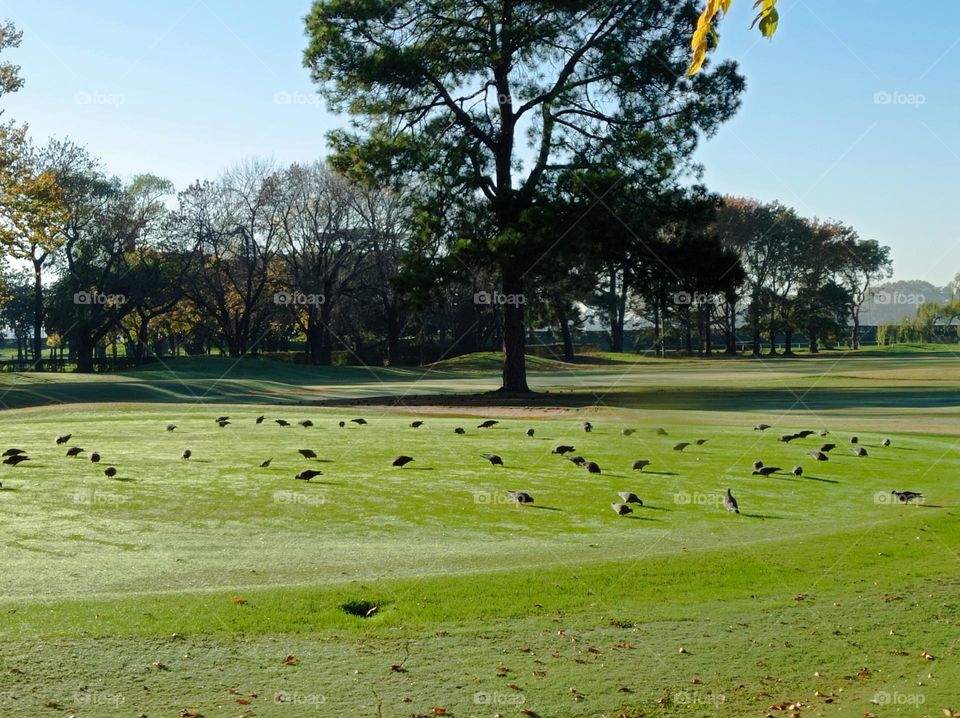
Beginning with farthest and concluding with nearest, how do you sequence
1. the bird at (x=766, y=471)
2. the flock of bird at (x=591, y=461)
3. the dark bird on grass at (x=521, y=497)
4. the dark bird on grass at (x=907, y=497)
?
the bird at (x=766, y=471)
the dark bird on grass at (x=907, y=497)
the flock of bird at (x=591, y=461)
the dark bird on grass at (x=521, y=497)

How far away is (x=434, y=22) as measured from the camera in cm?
4253

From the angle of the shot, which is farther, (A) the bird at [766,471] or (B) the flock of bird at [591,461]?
(A) the bird at [766,471]

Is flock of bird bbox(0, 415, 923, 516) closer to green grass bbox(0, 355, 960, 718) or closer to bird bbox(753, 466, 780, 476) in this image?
bird bbox(753, 466, 780, 476)

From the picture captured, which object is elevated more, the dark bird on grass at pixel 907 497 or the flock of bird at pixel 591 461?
the flock of bird at pixel 591 461

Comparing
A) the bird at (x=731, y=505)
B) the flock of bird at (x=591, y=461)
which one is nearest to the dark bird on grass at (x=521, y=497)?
the flock of bird at (x=591, y=461)

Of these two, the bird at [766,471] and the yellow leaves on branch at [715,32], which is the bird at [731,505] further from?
the yellow leaves on branch at [715,32]

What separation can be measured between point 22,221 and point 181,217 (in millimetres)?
35537

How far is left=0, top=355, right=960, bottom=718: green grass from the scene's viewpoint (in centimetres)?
671

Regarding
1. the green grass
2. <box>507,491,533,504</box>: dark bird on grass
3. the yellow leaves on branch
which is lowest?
the green grass

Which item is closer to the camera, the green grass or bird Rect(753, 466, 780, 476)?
the green grass

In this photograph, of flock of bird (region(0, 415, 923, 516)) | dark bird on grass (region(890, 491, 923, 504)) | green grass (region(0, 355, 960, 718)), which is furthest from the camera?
dark bird on grass (region(890, 491, 923, 504))

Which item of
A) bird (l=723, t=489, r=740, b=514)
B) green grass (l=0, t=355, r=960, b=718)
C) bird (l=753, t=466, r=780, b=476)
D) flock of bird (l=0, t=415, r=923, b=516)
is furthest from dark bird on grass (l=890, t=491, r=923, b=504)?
bird (l=723, t=489, r=740, b=514)

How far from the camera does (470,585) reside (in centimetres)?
905

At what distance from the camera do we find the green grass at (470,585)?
671cm
